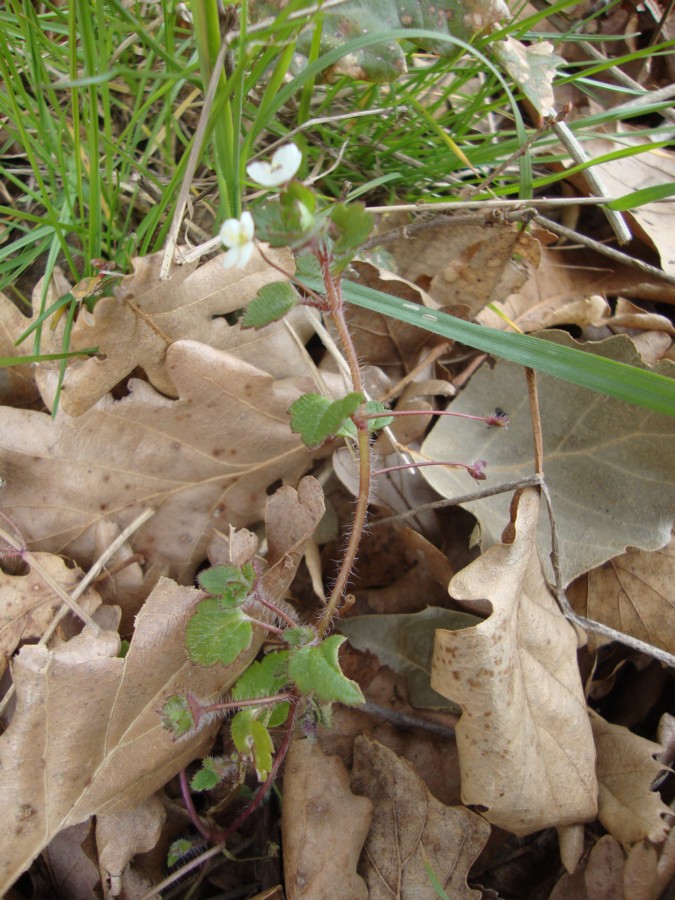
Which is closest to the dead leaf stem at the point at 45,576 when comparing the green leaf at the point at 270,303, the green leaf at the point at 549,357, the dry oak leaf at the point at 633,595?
the green leaf at the point at 270,303

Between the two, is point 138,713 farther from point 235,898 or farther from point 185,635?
point 235,898

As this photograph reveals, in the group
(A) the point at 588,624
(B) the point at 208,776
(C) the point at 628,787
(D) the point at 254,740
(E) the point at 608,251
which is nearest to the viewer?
(D) the point at 254,740

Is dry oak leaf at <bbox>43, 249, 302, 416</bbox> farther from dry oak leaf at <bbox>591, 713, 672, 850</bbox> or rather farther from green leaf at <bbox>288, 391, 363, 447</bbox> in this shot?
dry oak leaf at <bbox>591, 713, 672, 850</bbox>

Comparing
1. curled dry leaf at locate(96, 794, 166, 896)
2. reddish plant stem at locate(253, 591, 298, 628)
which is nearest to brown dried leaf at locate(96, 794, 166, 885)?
curled dry leaf at locate(96, 794, 166, 896)

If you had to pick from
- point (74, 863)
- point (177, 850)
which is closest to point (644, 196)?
point (177, 850)

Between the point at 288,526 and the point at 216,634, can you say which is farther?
the point at 288,526

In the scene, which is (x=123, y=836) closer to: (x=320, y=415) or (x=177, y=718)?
(x=177, y=718)

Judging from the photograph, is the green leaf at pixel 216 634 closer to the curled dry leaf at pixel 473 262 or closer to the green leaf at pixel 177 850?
the green leaf at pixel 177 850
